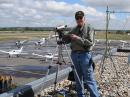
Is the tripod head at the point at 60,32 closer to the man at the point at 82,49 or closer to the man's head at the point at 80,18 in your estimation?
the man at the point at 82,49

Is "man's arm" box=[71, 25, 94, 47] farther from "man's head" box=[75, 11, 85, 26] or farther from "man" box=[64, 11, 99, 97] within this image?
"man's head" box=[75, 11, 85, 26]

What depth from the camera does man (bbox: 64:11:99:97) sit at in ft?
24.9

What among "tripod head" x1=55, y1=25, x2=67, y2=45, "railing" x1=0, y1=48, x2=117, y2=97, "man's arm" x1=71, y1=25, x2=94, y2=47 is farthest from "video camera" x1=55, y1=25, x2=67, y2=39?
"railing" x1=0, y1=48, x2=117, y2=97

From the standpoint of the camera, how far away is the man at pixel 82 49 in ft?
24.9

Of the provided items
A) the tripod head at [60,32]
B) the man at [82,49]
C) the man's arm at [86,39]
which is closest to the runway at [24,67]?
the man at [82,49]

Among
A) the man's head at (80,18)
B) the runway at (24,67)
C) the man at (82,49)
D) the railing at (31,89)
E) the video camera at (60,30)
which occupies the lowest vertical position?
the runway at (24,67)

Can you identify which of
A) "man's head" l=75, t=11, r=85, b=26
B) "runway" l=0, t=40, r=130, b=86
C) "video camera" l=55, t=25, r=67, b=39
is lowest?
"runway" l=0, t=40, r=130, b=86

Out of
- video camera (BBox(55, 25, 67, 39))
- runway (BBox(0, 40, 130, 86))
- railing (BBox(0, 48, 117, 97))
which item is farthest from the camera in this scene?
runway (BBox(0, 40, 130, 86))

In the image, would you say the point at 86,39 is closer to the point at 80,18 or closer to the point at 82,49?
the point at 82,49

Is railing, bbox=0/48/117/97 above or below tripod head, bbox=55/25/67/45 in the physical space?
below

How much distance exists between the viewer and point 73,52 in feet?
26.2

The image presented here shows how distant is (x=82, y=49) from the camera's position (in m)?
7.79

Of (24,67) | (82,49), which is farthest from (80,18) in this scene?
(24,67)

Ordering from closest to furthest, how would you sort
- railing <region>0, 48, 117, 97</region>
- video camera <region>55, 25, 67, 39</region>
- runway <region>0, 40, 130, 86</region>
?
1. video camera <region>55, 25, 67, 39</region>
2. railing <region>0, 48, 117, 97</region>
3. runway <region>0, 40, 130, 86</region>
